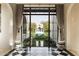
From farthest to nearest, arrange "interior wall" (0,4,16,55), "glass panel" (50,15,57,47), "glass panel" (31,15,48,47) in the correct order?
"glass panel" (31,15,48,47) → "glass panel" (50,15,57,47) → "interior wall" (0,4,16,55)

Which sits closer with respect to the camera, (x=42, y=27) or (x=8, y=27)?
(x=8, y=27)

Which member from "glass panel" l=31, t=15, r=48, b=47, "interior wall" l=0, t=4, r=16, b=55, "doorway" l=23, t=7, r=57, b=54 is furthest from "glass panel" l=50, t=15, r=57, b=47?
"interior wall" l=0, t=4, r=16, b=55

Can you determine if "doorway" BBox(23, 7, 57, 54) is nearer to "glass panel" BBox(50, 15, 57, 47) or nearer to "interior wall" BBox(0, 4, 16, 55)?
"glass panel" BBox(50, 15, 57, 47)

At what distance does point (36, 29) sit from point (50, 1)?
649 centimetres

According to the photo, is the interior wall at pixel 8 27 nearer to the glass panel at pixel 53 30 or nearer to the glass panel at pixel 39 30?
the glass panel at pixel 39 30

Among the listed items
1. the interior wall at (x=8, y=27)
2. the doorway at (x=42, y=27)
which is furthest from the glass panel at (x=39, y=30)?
the interior wall at (x=8, y=27)

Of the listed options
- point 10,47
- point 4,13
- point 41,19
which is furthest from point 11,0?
point 41,19

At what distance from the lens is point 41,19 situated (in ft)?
35.2

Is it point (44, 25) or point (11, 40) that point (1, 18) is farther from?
point (44, 25)

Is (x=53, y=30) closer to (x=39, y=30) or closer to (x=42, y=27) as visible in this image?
(x=42, y=27)

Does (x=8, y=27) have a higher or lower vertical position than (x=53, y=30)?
higher

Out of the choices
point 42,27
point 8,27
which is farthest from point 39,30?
point 8,27

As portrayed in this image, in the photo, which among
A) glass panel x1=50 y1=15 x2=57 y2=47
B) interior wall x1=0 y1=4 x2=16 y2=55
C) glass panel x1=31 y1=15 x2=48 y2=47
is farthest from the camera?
glass panel x1=31 y1=15 x2=48 y2=47

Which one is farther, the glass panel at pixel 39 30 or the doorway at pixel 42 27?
the glass panel at pixel 39 30
